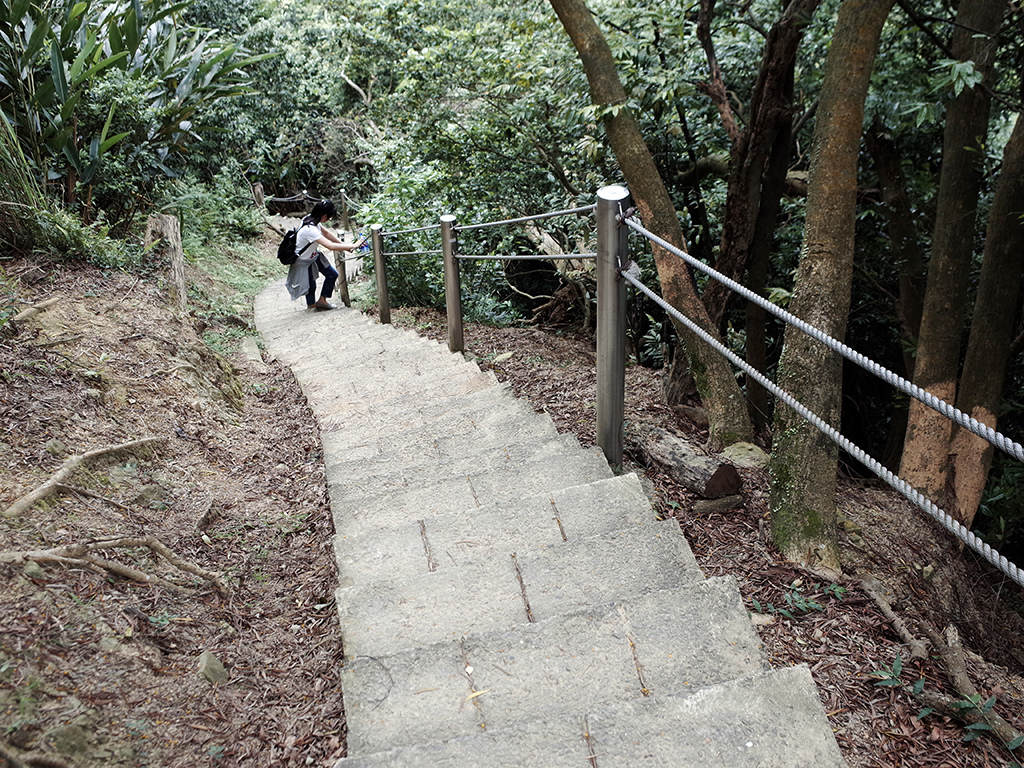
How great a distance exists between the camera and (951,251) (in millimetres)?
4035

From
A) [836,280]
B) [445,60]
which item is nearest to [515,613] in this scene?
[836,280]

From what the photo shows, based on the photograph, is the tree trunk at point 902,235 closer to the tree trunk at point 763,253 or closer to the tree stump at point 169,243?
the tree trunk at point 763,253

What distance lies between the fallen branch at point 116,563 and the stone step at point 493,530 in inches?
20.8

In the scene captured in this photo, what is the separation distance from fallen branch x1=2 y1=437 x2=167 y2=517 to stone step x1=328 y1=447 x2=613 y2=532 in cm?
109

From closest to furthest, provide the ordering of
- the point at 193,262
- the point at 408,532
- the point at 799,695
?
the point at 799,695 → the point at 408,532 → the point at 193,262

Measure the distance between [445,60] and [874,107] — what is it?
4651mm

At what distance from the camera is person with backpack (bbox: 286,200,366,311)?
850cm

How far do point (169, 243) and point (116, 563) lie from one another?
198 inches

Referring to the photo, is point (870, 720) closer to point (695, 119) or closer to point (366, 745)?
point (366, 745)

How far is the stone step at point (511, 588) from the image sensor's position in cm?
224

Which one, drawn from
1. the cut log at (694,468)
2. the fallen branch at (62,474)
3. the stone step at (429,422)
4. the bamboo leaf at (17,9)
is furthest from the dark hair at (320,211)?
the cut log at (694,468)

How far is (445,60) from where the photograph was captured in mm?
7469

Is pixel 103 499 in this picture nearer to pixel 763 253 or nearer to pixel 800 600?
pixel 800 600

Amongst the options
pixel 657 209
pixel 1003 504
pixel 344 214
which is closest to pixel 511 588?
pixel 657 209
